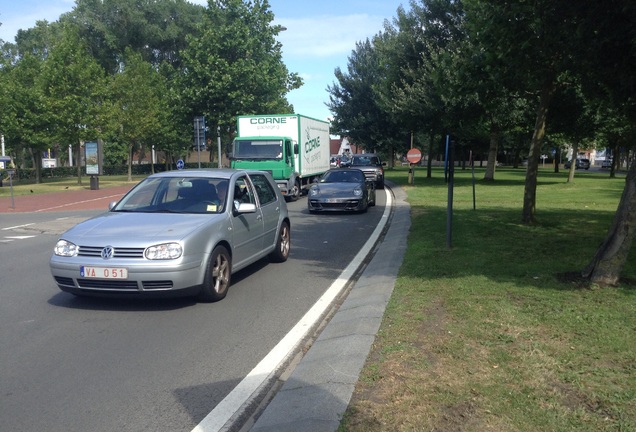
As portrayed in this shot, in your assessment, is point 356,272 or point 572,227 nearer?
point 356,272

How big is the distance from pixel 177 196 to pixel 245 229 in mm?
1013

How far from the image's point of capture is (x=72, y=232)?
6488 mm

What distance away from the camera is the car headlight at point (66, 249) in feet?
20.5

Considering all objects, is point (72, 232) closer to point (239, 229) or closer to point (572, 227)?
point (239, 229)

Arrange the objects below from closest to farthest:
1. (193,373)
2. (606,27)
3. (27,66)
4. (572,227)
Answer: (193,373), (606,27), (572,227), (27,66)

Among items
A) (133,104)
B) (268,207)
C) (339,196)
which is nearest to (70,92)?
(133,104)

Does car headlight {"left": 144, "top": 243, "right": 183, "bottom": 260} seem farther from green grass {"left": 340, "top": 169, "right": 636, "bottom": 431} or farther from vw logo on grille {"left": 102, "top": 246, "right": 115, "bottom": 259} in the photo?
green grass {"left": 340, "top": 169, "right": 636, "bottom": 431}

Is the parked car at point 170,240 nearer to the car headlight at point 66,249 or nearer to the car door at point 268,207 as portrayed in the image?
the car headlight at point 66,249

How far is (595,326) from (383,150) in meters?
46.2

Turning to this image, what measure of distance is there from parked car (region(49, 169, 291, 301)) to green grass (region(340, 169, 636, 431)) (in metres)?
2.15

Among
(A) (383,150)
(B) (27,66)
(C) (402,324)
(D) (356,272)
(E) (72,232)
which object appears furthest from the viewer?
(A) (383,150)

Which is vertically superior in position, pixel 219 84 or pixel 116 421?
pixel 219 84

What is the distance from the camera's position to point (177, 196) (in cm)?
759

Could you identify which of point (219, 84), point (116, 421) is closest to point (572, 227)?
point (116, 421)
